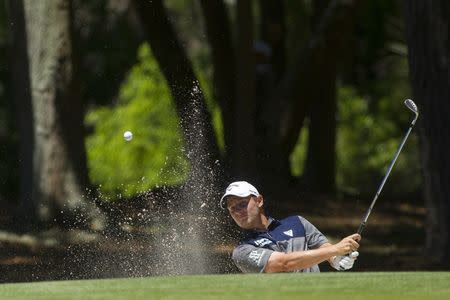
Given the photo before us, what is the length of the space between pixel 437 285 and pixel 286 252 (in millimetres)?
1424

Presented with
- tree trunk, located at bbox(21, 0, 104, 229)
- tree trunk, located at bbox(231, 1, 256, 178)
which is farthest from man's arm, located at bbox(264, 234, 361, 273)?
tree trunk, located at bbox(231, 1, 256, 178)

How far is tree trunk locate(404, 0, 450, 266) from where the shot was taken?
12758 millimetres

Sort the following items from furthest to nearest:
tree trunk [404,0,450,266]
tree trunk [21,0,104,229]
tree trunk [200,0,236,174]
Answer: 1. tree trunk [200,0,236,174]
2. tree trunk [21,0,104,229]
3. tree trunk [404,0,450,266]

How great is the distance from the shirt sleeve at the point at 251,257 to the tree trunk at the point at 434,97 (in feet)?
17.9

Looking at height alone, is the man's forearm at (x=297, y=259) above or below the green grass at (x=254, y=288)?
below

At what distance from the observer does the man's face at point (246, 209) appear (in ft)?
25.4

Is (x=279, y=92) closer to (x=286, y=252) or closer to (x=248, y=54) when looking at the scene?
(x=248, y=54)

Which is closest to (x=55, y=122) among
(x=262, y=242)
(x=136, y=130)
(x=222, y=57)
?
(x=222, y=57)

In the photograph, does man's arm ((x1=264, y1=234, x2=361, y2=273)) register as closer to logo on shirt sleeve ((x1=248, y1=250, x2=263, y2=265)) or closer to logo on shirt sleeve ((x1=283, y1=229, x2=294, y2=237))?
logo on shirt sleeve ((x1=248, y1=250, x2=263, y2=265))

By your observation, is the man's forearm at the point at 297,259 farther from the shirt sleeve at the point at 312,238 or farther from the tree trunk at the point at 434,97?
the tree trunk at the point at 434,97

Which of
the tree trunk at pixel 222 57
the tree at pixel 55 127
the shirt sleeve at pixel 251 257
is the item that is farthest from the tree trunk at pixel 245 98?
the shirt sleeve at pixel 251 257

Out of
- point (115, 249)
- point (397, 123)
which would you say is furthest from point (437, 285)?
point (397, 123)

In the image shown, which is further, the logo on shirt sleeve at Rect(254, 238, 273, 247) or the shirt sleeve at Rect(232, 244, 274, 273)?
the logo on shirt sleeve at Rect(254, 238, 273, 247)

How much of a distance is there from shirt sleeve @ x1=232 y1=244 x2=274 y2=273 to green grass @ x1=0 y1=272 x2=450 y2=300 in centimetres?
56
